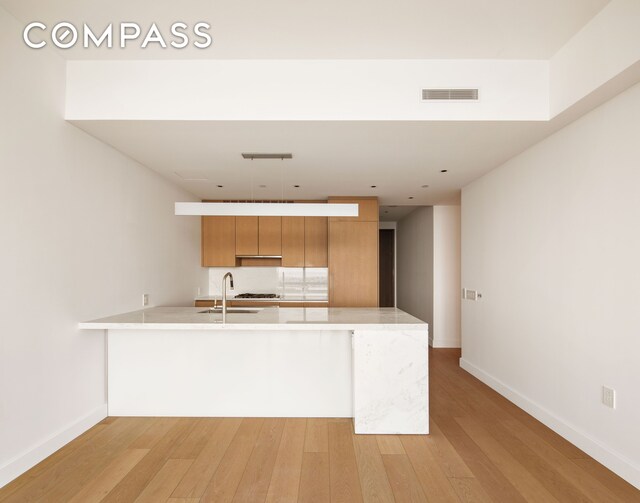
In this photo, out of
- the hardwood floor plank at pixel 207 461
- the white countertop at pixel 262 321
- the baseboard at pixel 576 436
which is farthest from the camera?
the white countertop at pixel 262 321

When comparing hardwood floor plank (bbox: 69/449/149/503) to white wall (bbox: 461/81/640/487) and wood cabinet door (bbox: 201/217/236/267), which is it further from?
wood cabinet door (bbox: 201/217/236/267)

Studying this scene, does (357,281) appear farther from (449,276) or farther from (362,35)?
(362,35)

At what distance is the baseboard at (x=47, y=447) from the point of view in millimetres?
2328

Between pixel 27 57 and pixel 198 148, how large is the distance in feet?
4.35

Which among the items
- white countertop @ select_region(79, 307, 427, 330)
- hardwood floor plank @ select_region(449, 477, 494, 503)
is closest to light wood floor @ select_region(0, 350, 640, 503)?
hardwood floor plank @ select_region(449, 477, 494, 503)

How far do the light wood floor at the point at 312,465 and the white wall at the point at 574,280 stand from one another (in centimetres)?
30

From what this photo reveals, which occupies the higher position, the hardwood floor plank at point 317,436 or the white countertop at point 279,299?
the white countertop at point 279,299

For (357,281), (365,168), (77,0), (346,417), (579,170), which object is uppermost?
(77,0)

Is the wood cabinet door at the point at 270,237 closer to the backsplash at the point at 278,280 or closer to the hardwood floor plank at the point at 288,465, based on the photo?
the backsplash at the point at 278,280

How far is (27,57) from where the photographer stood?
2518mm

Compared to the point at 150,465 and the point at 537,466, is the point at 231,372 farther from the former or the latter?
the point at 537,466

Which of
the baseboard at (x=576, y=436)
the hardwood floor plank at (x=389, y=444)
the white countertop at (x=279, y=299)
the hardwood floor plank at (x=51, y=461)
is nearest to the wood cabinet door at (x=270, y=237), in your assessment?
the white countertop at (x=279, y=299)

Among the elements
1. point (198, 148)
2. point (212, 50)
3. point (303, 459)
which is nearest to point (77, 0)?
point (212, 50)

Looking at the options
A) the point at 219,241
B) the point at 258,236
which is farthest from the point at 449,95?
the point at 219,241
